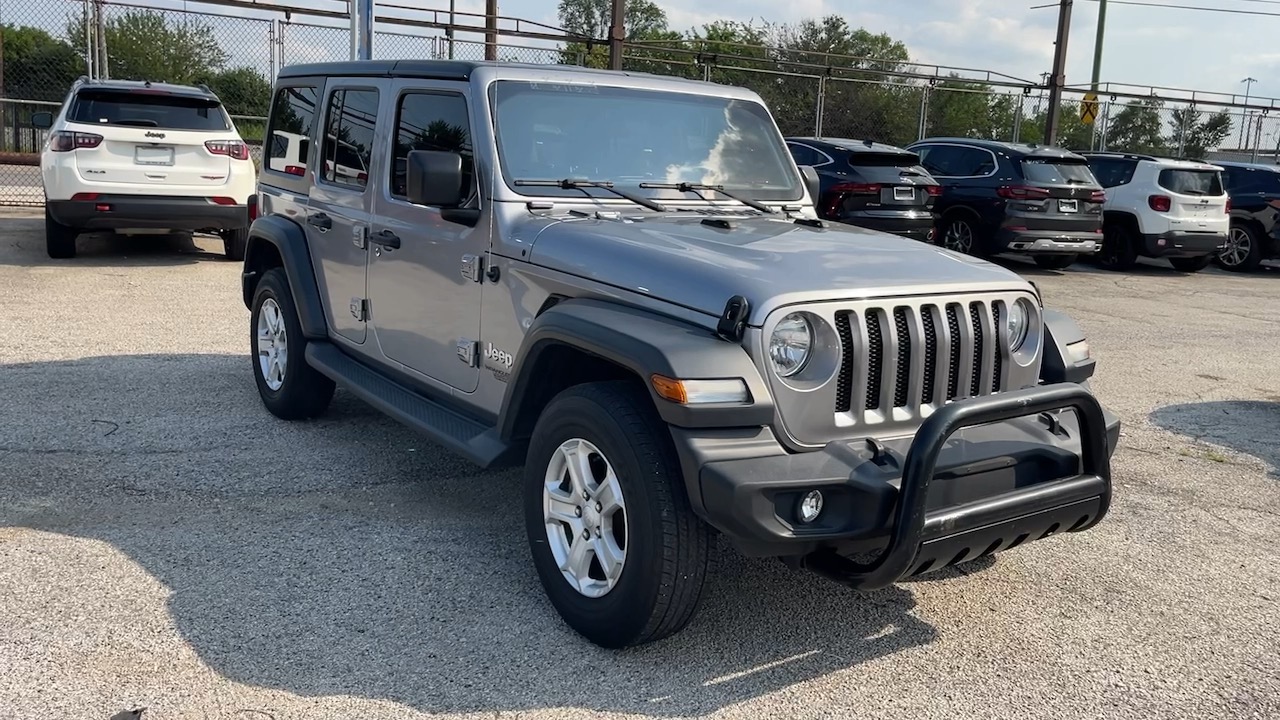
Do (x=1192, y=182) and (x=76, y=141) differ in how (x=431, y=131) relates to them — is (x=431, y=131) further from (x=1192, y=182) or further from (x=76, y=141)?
(x=1192, y=182)

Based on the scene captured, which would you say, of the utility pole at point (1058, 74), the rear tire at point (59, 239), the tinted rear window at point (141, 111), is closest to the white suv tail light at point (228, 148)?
the tinted rear window at point (141, 111)

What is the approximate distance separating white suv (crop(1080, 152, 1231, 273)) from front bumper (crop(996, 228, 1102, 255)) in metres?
1.47

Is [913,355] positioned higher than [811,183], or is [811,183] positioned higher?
[811,183]

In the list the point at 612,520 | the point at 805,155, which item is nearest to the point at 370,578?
the point at 612,520

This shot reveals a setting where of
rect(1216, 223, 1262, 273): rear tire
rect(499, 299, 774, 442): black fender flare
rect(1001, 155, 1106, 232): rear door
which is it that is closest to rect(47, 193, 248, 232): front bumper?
rect(499, 299, 774, 442): black fender flare

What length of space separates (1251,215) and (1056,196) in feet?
14.8

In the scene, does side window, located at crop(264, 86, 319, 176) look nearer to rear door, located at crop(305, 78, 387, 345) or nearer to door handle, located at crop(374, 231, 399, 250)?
rear door, located at crop(305, 78, 387, 345)

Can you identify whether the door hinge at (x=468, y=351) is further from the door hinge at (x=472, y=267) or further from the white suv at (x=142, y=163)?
the white suv at (x=142, y=163)

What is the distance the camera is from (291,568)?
14.0 ft

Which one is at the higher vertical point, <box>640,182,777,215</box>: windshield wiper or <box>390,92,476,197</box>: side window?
<box>390,92,476,197</box>: side window

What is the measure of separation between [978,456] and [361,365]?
3.18 m

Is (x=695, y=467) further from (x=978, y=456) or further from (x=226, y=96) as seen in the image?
(x=226, y=96)

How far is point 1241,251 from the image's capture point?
17.3 m

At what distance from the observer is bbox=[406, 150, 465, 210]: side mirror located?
4.20 metres
